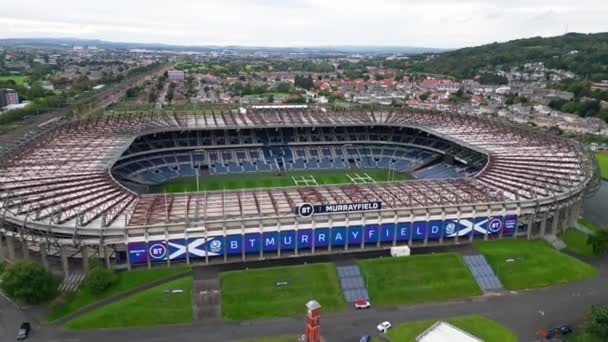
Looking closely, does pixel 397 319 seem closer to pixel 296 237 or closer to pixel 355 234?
pixel 355 234

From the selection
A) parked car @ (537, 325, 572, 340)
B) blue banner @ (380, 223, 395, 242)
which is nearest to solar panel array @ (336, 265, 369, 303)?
blue banner @ (380, 223, 395, 242)

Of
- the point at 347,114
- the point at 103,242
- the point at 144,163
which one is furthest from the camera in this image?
the point at 347,114

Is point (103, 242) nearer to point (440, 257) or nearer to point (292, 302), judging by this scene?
point (292, 302)

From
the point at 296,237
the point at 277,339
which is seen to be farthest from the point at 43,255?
the point at 277,339

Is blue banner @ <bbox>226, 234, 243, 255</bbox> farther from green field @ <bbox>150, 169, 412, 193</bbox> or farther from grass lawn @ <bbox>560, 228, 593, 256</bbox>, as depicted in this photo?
grass lawn @ <bbox>560, 228, 593, 256</bbox>

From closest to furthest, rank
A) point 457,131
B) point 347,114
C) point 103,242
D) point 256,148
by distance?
1. point 103,242
2. point 457,131
3. point 256,148
4. point 347,114

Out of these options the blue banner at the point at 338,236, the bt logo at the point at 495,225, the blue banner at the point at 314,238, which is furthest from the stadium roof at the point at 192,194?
the blue banner at the point at 338,236

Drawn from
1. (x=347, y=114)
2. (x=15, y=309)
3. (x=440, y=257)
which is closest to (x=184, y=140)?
(x=347, y=114)
